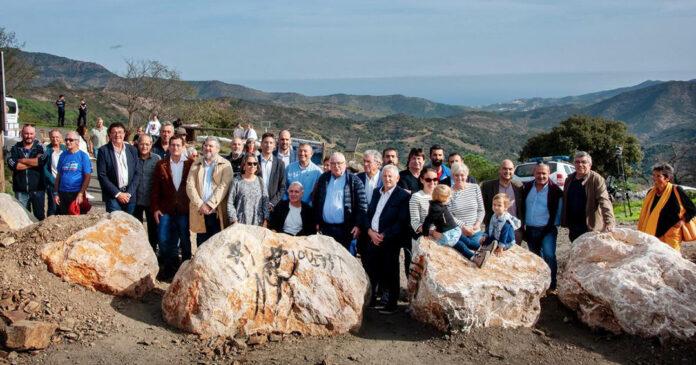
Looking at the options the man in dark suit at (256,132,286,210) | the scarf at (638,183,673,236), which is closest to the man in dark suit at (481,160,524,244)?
the scarf at (638,183,673,236)

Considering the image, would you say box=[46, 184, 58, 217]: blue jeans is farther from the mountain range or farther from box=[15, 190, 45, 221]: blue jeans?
the mountain range

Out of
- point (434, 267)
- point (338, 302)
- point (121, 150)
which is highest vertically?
point (121, 150)

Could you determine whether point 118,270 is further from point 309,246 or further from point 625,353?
point 625,353

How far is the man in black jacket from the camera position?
7789 millimetres

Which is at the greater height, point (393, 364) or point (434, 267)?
point (434, 267)

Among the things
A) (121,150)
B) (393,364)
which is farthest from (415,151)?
(121,150)

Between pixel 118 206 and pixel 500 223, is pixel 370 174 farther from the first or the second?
pixel 118 206

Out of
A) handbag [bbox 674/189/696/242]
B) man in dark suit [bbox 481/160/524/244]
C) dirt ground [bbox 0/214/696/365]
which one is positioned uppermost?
man in dark suit [bbox 481/160/524/244]

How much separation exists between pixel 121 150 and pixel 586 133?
33619 millimetres

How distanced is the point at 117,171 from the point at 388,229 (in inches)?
143

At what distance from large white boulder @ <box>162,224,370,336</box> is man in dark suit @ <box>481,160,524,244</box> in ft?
6.44

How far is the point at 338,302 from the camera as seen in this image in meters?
5.83

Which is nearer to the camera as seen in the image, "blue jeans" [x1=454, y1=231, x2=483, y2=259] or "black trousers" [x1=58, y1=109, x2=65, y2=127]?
"blue jeans" [x1=454, y1=231, x2=483, y2=259]

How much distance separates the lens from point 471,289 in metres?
5.59
